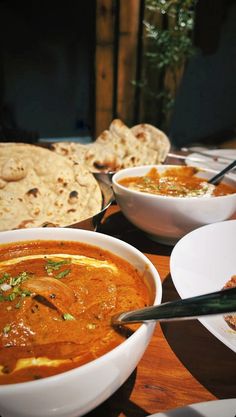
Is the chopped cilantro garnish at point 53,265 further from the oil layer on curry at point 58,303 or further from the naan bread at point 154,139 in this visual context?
the naan bread at point 154,139

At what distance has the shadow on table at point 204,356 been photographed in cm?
79

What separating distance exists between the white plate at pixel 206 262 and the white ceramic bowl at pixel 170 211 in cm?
9

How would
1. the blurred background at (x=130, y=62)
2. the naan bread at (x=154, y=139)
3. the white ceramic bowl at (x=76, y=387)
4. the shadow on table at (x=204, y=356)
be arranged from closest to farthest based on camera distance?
the white ceramic bowl at (x=76, y=387), the shadow on table at (x=204, y=356), the naan bread at (x=154, y=139), the blurred background at (x=130, y=62)

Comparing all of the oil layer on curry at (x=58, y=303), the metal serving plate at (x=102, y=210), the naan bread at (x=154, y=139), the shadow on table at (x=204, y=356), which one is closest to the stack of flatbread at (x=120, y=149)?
the naan bread at (x=154, y=139)

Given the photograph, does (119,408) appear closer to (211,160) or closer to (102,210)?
(102,210)

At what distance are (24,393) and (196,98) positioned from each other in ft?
18.1

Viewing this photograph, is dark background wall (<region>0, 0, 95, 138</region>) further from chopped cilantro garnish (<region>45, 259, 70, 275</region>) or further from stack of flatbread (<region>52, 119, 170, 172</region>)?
chopped cilantro garnish (<region>45, 259, 70, 275</region>)

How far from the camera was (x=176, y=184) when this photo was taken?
1603mm

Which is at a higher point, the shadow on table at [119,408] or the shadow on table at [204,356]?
the shadow on table at [119,408]

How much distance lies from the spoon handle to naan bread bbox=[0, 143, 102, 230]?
662mm

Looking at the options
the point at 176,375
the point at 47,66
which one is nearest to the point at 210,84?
the point at 47,66

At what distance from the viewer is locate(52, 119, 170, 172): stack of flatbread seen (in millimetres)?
2021

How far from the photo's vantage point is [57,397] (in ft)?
1.77

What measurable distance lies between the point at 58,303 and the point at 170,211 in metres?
0.64
